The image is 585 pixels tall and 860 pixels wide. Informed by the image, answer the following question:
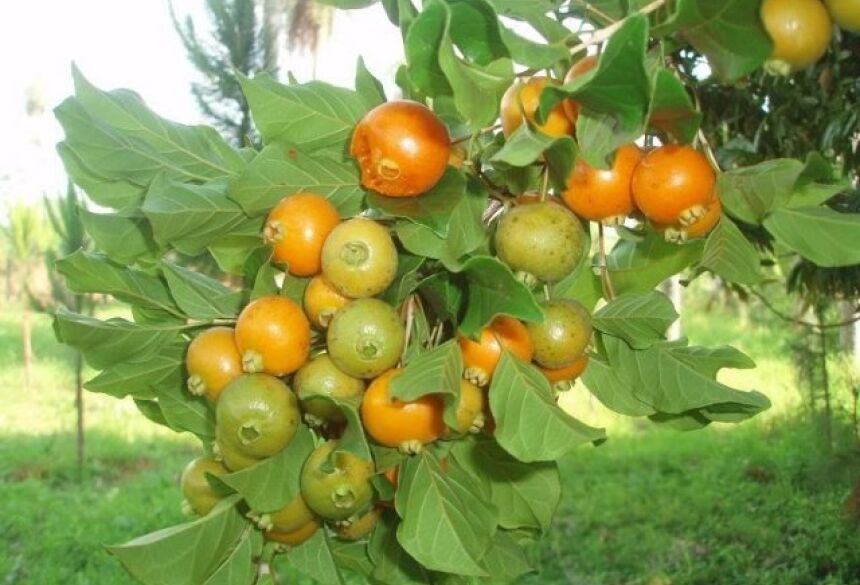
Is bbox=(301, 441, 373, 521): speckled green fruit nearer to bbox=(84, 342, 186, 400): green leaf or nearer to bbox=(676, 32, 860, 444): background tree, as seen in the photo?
bbox=(84, 342, 186, 400): green leaf

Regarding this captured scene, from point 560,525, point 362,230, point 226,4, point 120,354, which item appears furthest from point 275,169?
point 226,4

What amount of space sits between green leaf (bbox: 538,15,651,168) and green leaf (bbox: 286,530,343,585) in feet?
1.53

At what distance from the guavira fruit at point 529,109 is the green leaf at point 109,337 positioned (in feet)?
1.27

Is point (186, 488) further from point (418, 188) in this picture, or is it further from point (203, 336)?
point (418, 188)

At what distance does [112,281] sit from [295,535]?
0.30 m

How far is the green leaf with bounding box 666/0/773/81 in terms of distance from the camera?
56cm

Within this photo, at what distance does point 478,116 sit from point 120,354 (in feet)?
1.39

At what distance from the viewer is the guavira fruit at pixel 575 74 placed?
2.03 ft

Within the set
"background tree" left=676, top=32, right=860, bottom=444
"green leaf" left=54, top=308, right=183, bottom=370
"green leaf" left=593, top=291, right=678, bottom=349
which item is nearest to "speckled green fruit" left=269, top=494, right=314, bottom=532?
"green leaf" left=54, top=308, right=183, bottom=370

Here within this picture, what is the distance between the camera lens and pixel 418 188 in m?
0.68

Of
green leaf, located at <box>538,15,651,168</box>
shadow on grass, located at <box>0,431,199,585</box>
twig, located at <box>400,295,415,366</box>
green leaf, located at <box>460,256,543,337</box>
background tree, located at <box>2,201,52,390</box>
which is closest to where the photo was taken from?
green leaf, located at <box>538,15,651,168</box>

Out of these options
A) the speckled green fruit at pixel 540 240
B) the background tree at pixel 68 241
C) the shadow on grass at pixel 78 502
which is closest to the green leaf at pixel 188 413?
the speckled green fruit at pixel 540 240

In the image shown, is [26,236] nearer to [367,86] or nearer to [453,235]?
[367,86]

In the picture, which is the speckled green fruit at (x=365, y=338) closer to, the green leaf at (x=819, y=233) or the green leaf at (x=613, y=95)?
the green leaf at (x=613, y=95)
